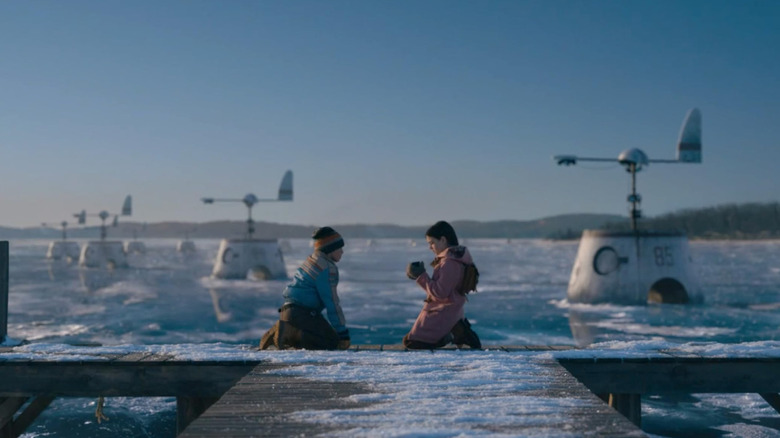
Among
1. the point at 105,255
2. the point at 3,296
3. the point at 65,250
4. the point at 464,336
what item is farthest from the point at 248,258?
the point at 65,250

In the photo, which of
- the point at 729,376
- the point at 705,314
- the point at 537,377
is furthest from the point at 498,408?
the point at 705,314

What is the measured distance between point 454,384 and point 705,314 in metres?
17.1

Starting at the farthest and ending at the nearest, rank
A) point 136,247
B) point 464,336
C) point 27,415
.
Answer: point 136,247 → point 27,415 → point 464,336

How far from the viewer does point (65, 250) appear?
89.2 m

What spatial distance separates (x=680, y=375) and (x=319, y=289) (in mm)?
3389

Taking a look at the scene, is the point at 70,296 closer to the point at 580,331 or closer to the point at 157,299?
the point at 157,299

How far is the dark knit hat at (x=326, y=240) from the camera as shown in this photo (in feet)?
21.9

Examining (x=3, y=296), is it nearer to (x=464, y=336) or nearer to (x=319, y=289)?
(x=319, y=289)

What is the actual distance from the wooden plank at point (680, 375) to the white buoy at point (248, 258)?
3259 cm

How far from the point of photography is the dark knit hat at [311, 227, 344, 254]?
667cm

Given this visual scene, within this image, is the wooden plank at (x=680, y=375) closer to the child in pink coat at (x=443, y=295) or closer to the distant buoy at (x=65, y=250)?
the child in pink coat at (x=443, y=295)

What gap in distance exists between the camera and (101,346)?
24.1ft

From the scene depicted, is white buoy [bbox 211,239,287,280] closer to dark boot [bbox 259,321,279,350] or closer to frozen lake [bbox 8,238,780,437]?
frozen lake [bbox 8,238,780,437]

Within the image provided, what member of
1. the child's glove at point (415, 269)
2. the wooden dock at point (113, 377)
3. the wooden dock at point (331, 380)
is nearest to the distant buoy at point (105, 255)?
the wooden dock at point (331, 380)
